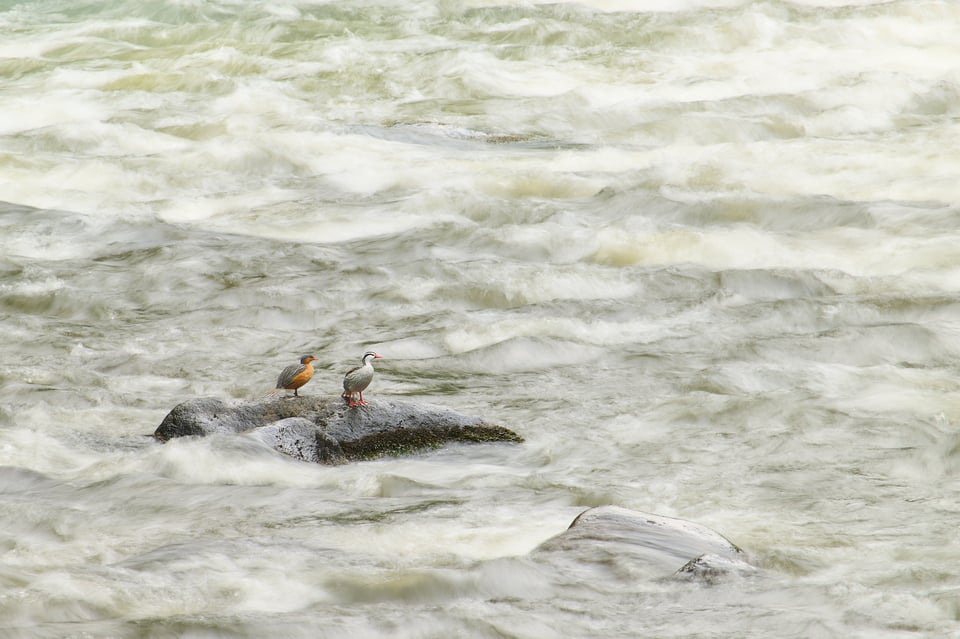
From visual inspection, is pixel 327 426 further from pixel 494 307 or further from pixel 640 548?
pixel 494 307

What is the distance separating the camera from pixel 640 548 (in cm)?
495

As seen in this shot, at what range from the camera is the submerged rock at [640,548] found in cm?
480

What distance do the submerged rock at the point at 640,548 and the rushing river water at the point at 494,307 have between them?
10 cm

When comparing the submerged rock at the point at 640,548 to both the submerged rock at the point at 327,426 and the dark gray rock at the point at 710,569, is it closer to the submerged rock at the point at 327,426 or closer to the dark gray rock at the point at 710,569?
the dark gray rock at the point at 710,569

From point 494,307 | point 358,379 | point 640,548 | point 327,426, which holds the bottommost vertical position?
point 494,307

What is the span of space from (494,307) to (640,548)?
3.96 m

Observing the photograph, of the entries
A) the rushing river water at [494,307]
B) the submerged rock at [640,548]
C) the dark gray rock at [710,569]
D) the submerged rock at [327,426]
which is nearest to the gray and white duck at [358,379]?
the submerged rock at [327,426]

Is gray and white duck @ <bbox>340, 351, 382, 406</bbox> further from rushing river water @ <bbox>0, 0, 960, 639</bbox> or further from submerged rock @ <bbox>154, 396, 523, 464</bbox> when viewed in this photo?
rushing river water @ <bbox>0, 0, 960, 639</bbox>

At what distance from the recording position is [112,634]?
4.21 m

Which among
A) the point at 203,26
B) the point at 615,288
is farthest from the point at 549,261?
the point at 203,26

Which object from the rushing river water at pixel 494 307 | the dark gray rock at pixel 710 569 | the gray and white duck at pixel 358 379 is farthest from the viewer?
the gray and white duck at pixel 358 379

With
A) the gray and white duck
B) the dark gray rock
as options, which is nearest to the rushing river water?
the dark gray rock

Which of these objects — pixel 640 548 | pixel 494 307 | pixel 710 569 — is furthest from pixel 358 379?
pixel 494 307

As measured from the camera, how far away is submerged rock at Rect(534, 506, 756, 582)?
15.8 ft
